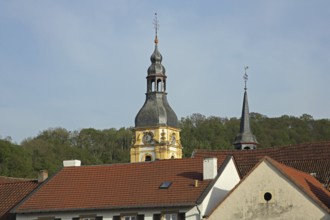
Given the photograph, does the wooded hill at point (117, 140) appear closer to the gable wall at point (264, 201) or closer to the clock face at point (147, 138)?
the clock face at point (147, 138)

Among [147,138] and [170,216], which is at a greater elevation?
[147,138]

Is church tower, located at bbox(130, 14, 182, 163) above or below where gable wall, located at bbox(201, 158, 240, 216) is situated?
above

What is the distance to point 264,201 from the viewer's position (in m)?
40.2

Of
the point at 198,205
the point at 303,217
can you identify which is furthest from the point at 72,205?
the point at 303,217

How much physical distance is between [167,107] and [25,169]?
1842 cm

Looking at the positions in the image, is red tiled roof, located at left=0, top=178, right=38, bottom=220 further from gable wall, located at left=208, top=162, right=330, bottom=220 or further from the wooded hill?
the wooded hill

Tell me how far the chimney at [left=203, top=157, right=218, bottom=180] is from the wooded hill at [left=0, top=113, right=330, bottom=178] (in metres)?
53.9

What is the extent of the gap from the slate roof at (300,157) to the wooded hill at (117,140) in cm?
4015

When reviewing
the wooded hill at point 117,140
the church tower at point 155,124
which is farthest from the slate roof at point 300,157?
the wooded hill at point 117,140

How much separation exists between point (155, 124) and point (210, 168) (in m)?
53.8

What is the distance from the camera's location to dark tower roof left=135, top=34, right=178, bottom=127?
97875 mm

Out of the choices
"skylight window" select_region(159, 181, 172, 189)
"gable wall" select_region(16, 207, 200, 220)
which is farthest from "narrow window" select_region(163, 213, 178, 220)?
"skylight window" select_region(159, 181, 172, 189)

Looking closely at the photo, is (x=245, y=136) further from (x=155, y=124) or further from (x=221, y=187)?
(x=221, y=187)

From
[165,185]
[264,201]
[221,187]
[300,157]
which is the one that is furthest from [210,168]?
[300,157]
